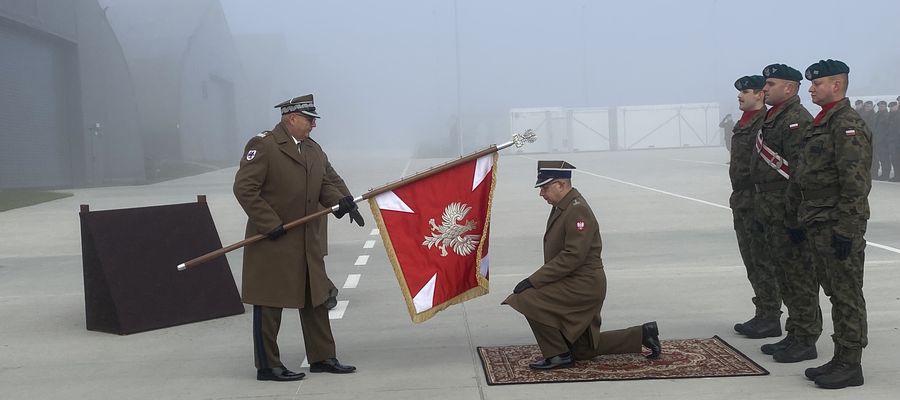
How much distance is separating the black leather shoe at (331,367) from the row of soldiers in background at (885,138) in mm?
21498

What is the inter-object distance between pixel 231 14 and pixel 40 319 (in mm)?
88929

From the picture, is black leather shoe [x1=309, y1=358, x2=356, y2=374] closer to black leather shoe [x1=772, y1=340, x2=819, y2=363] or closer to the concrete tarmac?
the concrete tarmac

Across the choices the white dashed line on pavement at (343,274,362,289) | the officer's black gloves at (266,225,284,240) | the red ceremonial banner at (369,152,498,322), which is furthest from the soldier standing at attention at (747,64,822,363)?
the white dashed line on pavement at (343,274,362,289)

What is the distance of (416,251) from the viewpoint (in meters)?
7.25

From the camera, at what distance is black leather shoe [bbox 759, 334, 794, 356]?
7.06 metres

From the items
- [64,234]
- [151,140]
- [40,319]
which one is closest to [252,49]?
[151,140]

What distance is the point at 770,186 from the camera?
7305mm

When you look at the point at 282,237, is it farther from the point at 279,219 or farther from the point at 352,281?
the point at 352,281

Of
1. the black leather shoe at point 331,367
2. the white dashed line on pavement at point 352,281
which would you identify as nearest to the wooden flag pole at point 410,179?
the black leather shoe at point 331,367

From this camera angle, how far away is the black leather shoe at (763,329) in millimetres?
7729

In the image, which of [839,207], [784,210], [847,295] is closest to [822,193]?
[839,207]

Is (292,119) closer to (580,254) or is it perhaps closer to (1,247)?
(580,254)

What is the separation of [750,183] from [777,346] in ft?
4.17

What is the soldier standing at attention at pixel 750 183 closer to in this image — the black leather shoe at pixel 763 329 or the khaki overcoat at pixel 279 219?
the black leather shoe at pixel 763 329
